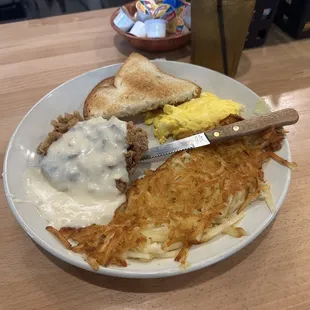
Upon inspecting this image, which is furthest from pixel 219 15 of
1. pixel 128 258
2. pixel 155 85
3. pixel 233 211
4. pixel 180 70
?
pixel 128 258

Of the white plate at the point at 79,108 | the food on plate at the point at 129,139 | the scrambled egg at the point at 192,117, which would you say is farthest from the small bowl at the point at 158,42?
the food on plate at the point at 129,139

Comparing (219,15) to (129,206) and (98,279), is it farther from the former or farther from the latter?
(98,279)

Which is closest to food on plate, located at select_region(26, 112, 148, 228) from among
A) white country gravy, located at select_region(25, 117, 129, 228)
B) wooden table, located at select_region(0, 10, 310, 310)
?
white country gravy, located at select_region(25, 117, 129, 228)

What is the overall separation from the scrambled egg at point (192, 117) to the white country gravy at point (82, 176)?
216mm

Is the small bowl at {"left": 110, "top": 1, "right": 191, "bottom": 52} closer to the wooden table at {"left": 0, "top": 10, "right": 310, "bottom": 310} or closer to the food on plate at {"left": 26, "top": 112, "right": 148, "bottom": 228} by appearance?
the wooden table at {"left": 0, "top": 10, "right": 310, "bottom": 310}

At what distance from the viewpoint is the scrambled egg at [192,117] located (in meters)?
1.45

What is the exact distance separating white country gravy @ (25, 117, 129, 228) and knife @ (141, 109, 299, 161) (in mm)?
162

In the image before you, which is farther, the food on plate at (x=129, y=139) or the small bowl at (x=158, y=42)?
the small bowl at (x=158, y=42)

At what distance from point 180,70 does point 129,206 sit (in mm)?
856

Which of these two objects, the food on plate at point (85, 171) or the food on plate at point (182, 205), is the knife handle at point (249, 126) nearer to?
the food on plate at point (182, 205)

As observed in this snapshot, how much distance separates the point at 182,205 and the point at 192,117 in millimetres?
457

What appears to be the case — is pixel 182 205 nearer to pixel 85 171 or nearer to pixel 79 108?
pixel 85 171

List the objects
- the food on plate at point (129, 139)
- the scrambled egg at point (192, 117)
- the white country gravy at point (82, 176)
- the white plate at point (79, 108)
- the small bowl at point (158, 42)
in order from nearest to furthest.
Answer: the white plate at point (79, 108), the white country gravy at point (82, 176), the food on plate at point (129, 139), the scrambled egg at point (192, 117), the small bowl at point (158, 42)

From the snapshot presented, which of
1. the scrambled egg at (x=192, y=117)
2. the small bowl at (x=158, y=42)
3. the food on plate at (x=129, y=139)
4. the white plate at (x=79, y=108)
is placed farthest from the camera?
the small bowl at (x=158, y=42)
